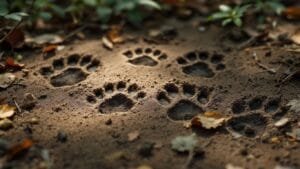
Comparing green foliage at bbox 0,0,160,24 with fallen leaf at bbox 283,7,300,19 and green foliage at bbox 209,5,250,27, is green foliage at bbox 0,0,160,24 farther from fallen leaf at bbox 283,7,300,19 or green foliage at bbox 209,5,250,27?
fallen leaf at bbox 283,7,300,19

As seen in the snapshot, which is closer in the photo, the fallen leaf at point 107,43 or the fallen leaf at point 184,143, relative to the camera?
the fallen leaf at point 184,143

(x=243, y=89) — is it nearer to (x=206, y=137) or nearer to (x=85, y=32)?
(x=206, y=137)

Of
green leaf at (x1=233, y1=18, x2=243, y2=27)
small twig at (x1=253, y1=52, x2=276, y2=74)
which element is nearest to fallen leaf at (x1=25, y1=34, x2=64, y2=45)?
green leaf at (x1=233, y1=18, x2=243, y2=27)

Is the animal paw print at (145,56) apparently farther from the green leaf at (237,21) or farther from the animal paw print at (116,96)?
the green leaf at (237,21)

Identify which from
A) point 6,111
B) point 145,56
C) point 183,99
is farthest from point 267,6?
point 6,111

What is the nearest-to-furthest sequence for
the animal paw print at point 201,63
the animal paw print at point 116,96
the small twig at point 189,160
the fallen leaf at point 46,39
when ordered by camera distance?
the small twig at point 189,160 < the animal paw print at point 116,96 < the animal paw print at point 201,63 < the fallen leaf at point 46,39

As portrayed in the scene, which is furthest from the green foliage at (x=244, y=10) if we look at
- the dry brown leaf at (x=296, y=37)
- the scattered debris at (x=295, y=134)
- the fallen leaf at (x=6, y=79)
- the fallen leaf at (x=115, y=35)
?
the fallen leaf at (x=6, y=79)

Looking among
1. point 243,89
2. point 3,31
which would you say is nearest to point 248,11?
point 243,89
